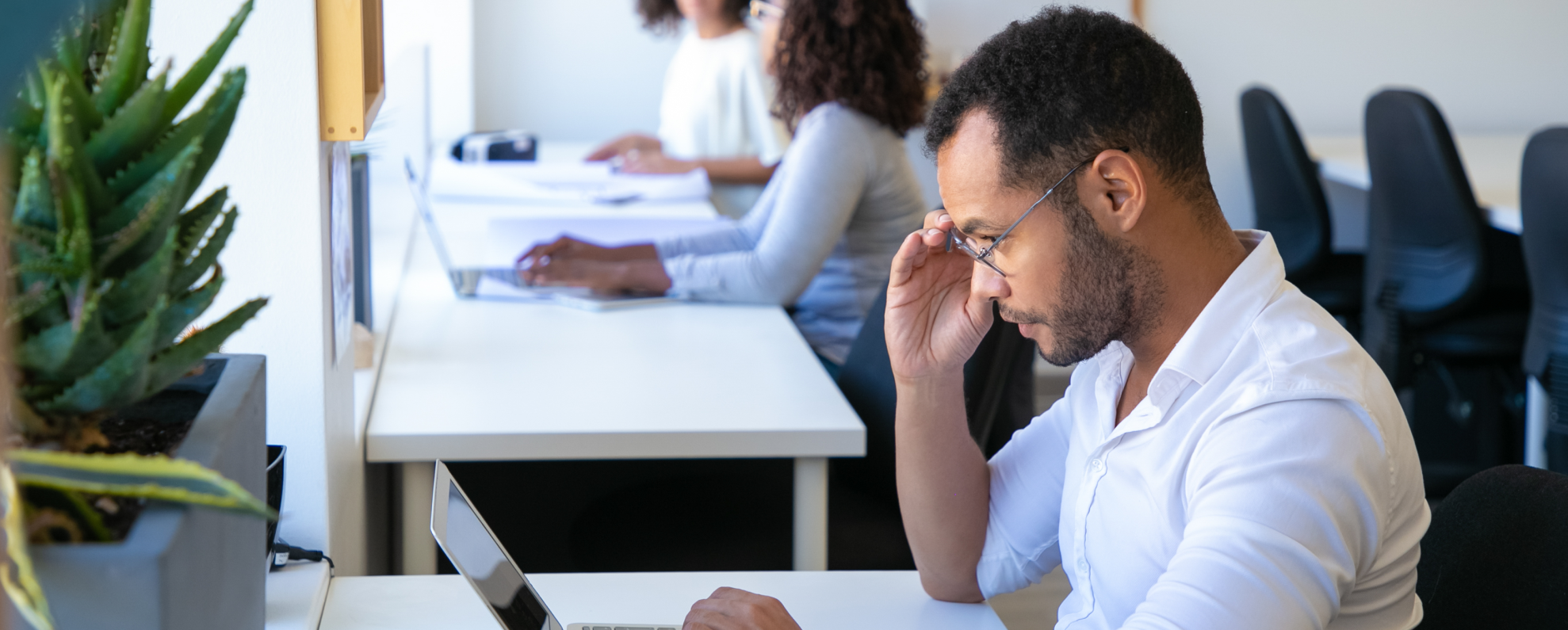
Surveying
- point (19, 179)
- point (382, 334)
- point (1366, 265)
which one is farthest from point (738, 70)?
point (19, 179)

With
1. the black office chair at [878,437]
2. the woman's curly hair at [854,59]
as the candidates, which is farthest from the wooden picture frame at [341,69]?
the woman's curly hair at [854,59]

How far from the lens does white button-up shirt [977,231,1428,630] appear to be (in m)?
0.77

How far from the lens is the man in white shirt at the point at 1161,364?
0.79 m

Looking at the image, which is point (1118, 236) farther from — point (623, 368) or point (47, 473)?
point (623, 368)

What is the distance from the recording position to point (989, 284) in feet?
3.30

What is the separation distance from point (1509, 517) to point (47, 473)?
903 millimetres

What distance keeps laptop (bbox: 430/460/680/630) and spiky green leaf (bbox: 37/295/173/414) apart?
268mm

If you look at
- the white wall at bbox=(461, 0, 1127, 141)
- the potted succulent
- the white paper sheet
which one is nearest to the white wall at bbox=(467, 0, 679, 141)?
the white wall at bbox=(461, 0, 1127, 141)

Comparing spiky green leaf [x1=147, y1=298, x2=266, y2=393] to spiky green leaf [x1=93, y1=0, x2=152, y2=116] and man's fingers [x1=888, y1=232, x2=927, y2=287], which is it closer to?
spiky green leaf [x1=93, y1=0, x2=152, y2=116]

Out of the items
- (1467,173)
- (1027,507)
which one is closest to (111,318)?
(1027,507)

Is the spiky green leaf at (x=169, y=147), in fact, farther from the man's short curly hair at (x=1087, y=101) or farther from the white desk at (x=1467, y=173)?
the white desk at (x=1467, y=173)

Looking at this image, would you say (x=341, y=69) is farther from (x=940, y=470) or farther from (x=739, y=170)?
(x=739, y=170)

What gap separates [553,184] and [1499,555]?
7.55 feet

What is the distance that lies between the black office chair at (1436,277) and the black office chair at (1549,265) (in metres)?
0.24
